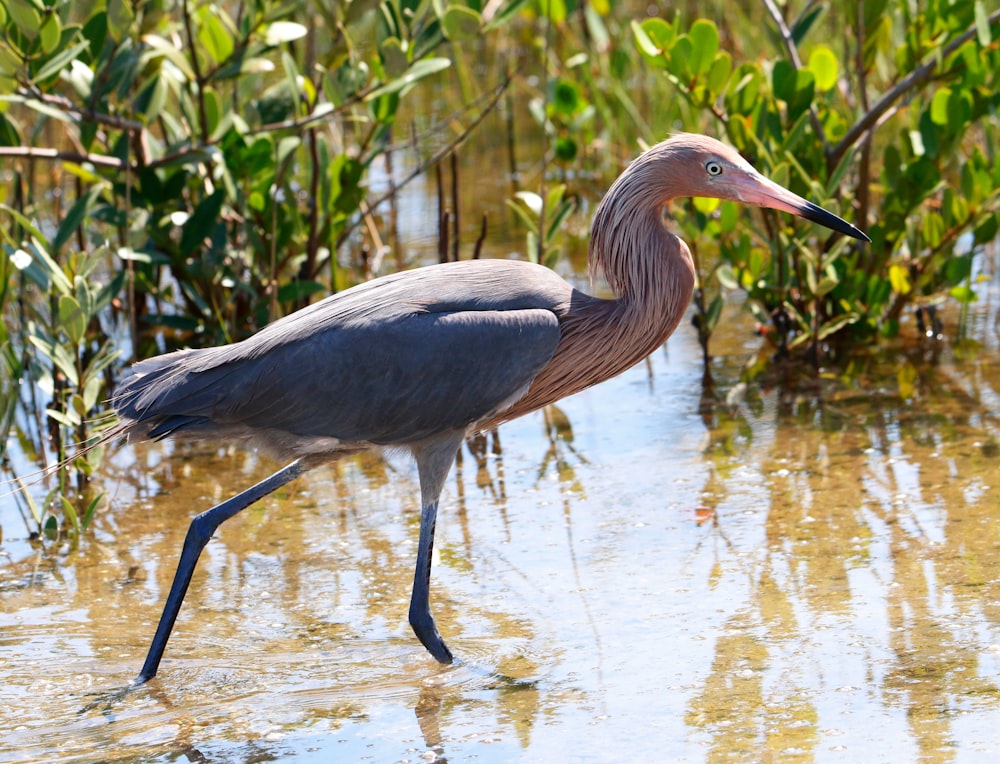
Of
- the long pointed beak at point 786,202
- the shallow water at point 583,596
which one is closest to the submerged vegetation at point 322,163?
the shallow water at point 583,596

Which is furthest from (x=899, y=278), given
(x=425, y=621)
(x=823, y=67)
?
(x=425, y=621)

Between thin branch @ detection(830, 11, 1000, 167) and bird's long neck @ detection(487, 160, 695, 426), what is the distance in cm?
221

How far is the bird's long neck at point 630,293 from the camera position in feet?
16.2

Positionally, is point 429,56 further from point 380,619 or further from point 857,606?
point 857,606

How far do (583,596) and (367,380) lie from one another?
3.67ft

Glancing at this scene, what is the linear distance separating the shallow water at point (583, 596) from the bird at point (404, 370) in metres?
0.28

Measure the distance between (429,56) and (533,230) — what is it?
1.08 m

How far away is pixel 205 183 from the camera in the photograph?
7262 mm

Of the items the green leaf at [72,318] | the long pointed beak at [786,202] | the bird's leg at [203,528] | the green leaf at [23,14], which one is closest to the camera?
the bird's leg at [203,528]

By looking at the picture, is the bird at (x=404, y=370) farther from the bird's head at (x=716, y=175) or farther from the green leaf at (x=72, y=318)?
the green leaf at (x=72, y=318)

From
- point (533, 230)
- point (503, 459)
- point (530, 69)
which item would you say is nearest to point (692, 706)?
point (503, 459)

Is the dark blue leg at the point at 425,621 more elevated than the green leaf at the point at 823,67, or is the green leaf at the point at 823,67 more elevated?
the green leaf at the point at 823,67

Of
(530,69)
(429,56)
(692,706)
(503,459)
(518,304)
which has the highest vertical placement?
(530,69)

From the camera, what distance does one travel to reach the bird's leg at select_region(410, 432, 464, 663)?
4.46 m
